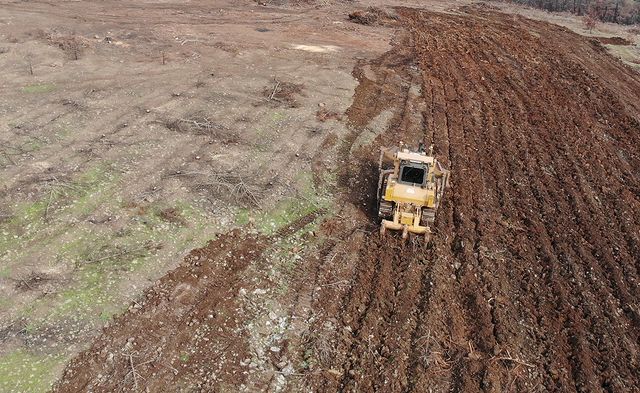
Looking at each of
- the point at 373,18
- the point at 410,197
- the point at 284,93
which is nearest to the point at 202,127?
the point at 284,93

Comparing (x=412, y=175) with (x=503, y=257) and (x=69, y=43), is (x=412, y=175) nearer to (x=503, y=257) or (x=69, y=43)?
(x=503, y=257)

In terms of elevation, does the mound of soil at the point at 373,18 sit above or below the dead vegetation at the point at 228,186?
above

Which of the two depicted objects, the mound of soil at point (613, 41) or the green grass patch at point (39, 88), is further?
the mound of soil at point (613, 41)

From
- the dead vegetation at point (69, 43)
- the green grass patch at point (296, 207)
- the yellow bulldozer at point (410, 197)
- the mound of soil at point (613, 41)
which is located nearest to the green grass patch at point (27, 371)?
the green grass patch at point (296, 207)

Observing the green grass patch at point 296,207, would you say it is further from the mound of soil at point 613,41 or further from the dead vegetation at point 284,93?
the mound of soil at point 613,41

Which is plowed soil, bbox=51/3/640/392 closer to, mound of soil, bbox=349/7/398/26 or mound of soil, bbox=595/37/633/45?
mound of soil, bbox=349/7/398/26

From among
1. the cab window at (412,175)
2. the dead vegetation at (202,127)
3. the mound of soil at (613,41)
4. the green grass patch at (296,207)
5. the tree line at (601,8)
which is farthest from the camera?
the tree line at (601,8)

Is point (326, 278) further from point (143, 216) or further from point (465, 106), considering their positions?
point (465, 106)
